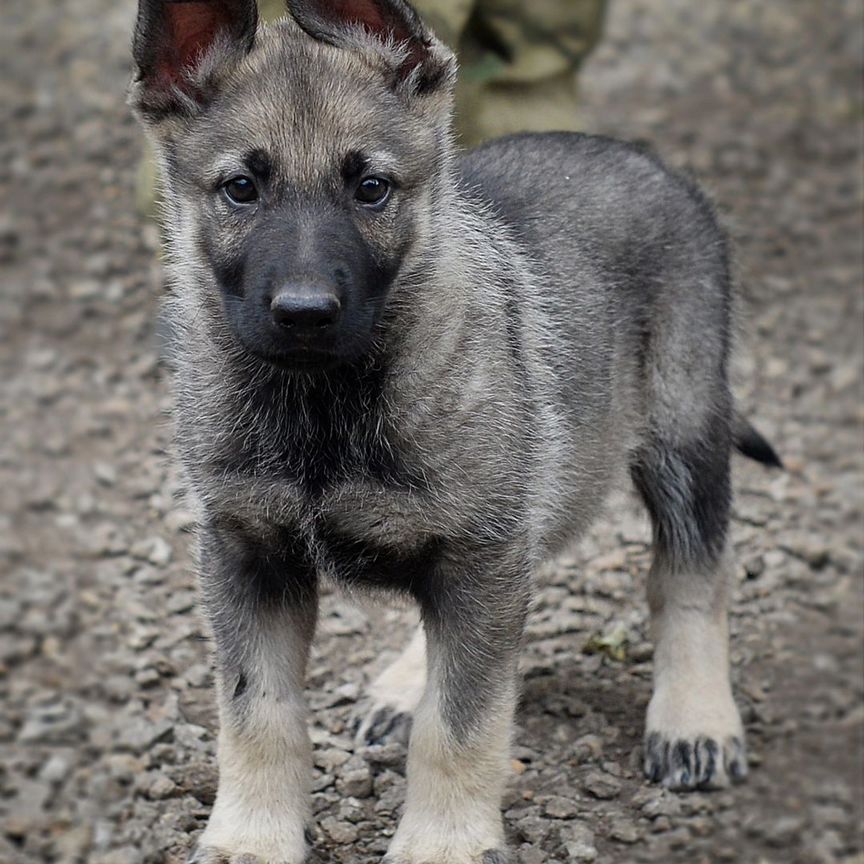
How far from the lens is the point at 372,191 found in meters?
4.15

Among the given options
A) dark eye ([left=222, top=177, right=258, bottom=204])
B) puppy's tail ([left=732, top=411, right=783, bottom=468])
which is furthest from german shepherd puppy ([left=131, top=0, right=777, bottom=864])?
puppy's tail ([left=732, top=411, right=783, bottom=468])

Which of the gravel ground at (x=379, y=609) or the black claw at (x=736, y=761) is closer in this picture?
the gravel ground at (x=379, y=609)

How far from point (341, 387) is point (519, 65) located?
4.56 metres

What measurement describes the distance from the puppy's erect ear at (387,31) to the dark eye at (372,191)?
0.39 m

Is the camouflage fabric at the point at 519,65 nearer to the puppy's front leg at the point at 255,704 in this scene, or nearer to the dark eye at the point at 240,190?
the dark eye at the point at 240,190

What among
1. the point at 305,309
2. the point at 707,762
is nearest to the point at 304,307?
the point at 305,309

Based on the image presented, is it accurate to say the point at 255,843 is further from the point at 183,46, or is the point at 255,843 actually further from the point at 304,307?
the point at 183,46

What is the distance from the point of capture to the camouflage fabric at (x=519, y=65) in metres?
8.21

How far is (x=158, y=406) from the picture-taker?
7.62m

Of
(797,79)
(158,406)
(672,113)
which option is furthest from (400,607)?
(797,79)

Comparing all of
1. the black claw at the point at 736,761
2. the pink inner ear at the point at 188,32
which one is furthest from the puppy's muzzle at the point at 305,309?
the black claw at the point at 736,761

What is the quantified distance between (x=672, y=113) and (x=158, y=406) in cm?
488

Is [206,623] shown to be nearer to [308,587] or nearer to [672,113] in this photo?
[308,587]

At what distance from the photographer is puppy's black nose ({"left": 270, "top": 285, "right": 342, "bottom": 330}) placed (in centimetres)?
381
